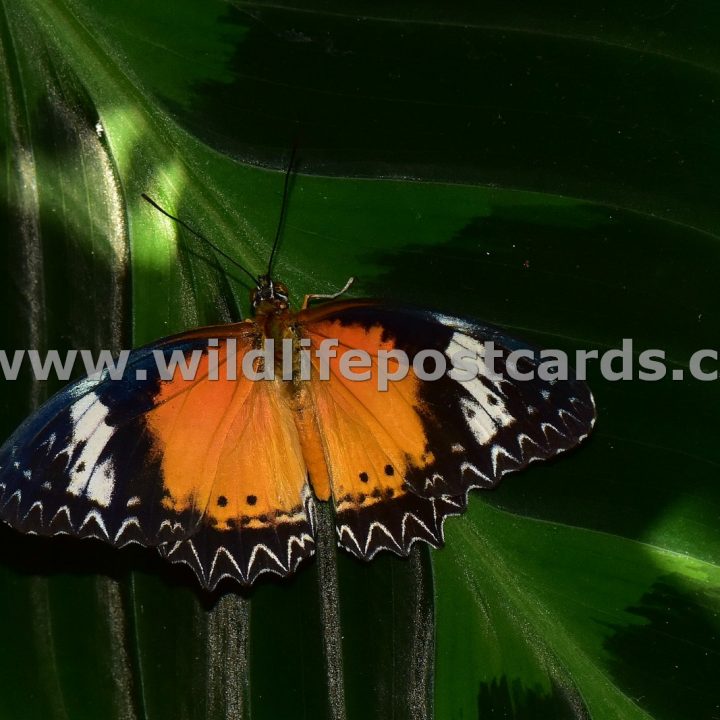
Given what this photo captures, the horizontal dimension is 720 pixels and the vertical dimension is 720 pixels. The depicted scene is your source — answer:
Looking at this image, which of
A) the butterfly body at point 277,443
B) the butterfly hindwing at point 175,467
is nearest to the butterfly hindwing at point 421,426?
the butterfly body at point 277,443

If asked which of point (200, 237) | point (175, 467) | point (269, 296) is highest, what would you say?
point (200, 237)

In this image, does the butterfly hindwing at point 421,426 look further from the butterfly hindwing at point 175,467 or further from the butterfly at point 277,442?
the butterfly hindwing at point 175,467

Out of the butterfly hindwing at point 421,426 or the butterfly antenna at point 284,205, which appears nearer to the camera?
the butterfly hindwing at point 421,426

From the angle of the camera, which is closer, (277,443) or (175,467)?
(175,467)

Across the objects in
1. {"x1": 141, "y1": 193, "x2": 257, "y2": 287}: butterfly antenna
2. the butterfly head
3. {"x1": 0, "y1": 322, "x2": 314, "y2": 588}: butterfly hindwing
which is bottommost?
{"x1": 0, "y1": 322, "x2": 314, "y2": 588}: butterfly hindwing

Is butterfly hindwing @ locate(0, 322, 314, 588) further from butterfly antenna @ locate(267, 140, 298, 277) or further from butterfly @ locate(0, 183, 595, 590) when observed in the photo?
butterfly antenna @ locate(267, 140, 298, 277)

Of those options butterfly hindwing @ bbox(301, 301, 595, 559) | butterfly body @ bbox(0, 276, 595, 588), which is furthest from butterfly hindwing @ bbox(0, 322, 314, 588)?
butterfly hindwing @ bbox(301, 301, 595, 559)

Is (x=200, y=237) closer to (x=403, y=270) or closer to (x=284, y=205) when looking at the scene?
(x=284, y=205)

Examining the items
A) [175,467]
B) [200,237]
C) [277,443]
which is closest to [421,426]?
[277,443]
